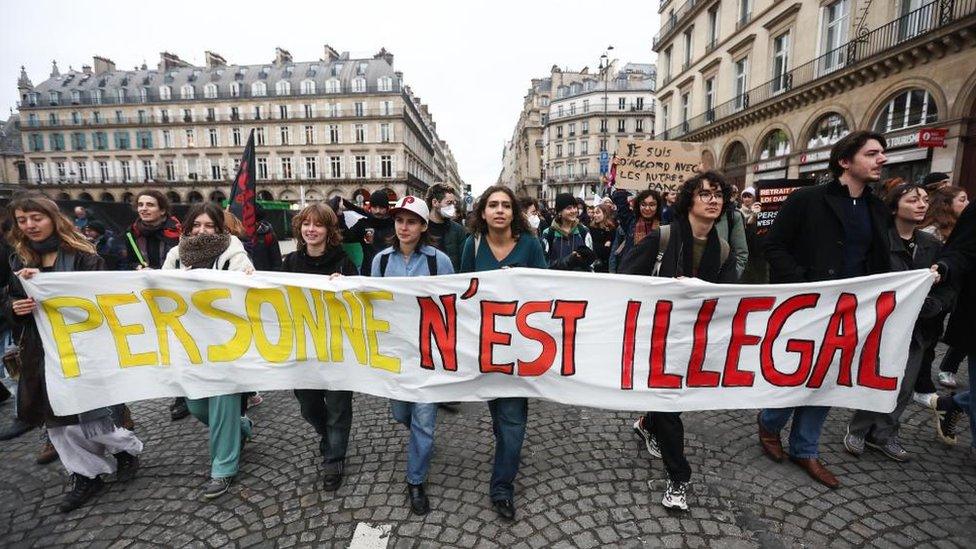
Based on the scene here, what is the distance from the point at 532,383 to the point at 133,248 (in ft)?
14.3

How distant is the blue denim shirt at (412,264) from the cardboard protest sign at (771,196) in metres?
8.04

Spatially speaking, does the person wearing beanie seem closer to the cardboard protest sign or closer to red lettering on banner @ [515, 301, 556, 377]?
red lettering on banner @ [515, 301, 556, 377]

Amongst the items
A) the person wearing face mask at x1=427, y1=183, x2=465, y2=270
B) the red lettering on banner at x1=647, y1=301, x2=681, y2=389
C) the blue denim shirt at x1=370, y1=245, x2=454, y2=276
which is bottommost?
the red lettering on banner at x1=647, y1=301, x2=681, y2=389

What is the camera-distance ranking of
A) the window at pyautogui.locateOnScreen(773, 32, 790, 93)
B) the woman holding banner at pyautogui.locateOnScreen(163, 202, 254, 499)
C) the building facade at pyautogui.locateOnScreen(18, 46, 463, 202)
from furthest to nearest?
the building facade at pyautogui.locateOnScreen(18, 46, 463, 202) < the window at pyautogui.locateOnScreen(773, 32, 790, 93) < the woman holding banner at pyautogui.locateOnScreen(163, 202, 254, 499)

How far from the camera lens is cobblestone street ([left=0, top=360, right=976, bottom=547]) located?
2.63 m

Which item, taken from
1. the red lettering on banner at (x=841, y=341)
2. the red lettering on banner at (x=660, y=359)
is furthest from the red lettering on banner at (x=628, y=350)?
the red lettering on banner at (x=841, y=341)

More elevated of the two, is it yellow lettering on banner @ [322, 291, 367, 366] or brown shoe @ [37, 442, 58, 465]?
yellow lettering on banner @ [322, 291, 367, 366]

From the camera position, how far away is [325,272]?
336cm

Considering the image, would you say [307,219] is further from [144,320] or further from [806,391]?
[806,391]

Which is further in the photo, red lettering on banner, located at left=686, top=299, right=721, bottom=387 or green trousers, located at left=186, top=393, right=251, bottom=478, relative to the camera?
green trousers, located at left=186, top=393, right=251, bottom=478

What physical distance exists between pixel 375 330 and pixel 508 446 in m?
1.20

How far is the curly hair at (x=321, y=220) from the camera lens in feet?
10.7

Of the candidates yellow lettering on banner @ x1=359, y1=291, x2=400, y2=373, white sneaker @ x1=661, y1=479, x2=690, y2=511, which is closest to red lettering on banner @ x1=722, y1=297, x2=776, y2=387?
white sneaker @ x1=661, y1=479, x2=690, y2=511

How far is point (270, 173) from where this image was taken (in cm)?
5897
